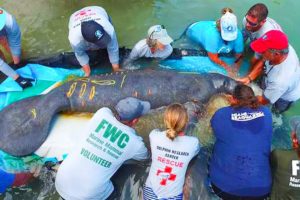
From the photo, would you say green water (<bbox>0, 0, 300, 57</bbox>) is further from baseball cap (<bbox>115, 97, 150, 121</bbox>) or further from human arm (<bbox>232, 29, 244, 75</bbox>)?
baseball cap (<bbox>115, 97, 150, 121</bbox>)

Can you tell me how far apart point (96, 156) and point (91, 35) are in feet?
5.41

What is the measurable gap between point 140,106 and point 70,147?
103 centimetres

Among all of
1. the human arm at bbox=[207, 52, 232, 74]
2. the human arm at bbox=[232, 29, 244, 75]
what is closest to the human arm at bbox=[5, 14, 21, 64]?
the human arm at bbox=[207, 52, 232, 74]

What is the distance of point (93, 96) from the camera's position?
4340mm

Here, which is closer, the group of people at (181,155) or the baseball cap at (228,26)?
the group of people at (181,155)

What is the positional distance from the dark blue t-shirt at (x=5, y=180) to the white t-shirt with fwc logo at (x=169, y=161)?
163 cm

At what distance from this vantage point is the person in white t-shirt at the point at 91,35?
169 inches

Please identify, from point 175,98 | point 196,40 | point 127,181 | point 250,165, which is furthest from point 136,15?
point 250,165

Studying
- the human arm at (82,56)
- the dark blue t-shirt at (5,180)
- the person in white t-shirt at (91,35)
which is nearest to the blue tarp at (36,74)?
the human arm at (82,56)

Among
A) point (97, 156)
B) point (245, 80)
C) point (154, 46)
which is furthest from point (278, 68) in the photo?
point (97, 156)

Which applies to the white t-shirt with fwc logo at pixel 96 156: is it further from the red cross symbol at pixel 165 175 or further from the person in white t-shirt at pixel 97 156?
the red cross symbol at pixel 165 175

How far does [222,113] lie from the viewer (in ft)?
11.8

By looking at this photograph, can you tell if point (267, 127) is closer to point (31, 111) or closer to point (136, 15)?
point (31, 111)

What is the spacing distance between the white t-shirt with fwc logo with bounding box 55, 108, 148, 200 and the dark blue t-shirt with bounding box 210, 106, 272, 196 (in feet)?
3.19
